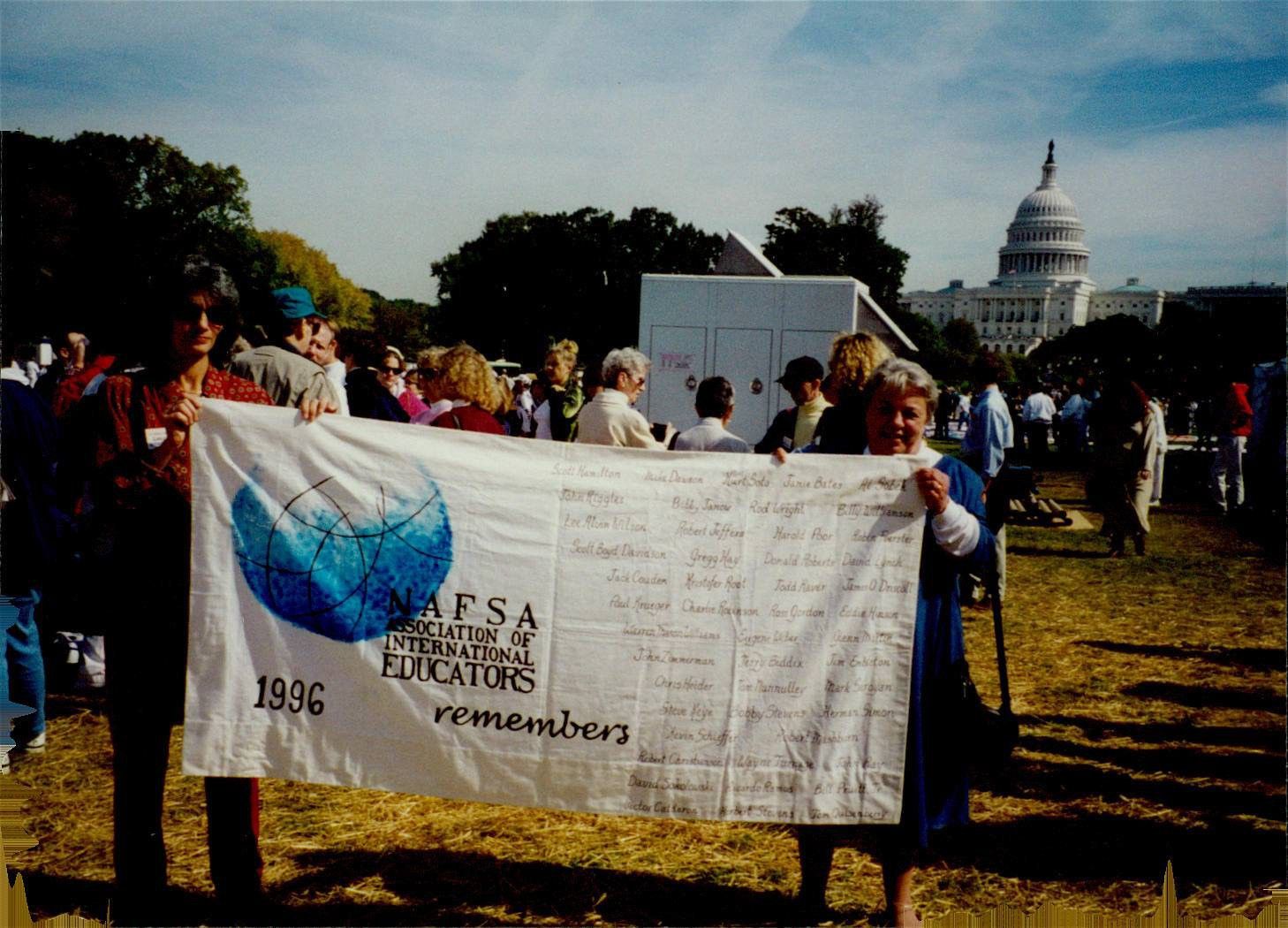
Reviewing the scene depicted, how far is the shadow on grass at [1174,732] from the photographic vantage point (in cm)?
594

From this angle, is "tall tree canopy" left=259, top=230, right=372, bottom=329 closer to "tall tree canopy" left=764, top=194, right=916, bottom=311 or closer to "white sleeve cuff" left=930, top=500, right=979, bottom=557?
"tall tree canopy" left=764, top=194, right=916, bottom=311

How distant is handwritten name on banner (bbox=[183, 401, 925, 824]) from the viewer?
130 inches

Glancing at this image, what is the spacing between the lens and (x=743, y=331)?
1227 centimetres

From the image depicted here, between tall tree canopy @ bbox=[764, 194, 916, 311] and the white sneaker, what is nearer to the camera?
the white sneaker

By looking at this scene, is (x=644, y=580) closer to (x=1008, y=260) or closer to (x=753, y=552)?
(x=753, y=552)

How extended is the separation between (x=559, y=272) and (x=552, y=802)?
7522 centimetres

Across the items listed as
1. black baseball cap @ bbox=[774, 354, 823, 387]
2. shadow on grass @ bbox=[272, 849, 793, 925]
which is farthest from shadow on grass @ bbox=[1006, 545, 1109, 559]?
shadow on grass @ bbox=[272, 849, 793, 925]

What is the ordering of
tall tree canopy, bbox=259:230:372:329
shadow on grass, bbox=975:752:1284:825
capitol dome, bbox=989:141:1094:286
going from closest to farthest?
shadow on grass, bbox=975:752:1284:825 < tall tree canopy, bbox=259:230:372:329 < capitol dome, bbox=989:141:1094:286

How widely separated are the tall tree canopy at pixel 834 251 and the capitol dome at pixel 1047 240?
95.9 metres

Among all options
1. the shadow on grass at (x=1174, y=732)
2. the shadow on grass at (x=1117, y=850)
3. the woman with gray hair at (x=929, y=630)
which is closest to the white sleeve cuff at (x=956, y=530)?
the woman with gray hair at (x=929, y=630)

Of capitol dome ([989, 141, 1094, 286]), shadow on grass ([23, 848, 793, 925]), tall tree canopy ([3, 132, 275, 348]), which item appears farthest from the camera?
capitol dome ([989, 141, 1094, 286])

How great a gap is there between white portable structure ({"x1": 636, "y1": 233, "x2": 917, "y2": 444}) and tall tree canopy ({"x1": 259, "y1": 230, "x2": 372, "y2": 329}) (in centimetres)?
8283

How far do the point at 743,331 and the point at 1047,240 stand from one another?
154723 millimetres

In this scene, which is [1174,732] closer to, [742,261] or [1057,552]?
[1057,552]
